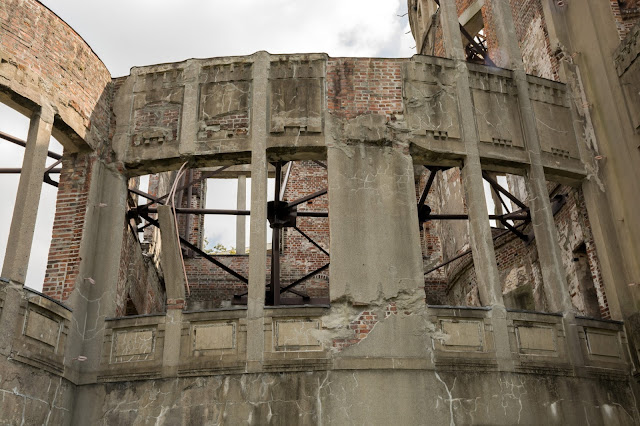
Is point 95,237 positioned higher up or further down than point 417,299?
higher up

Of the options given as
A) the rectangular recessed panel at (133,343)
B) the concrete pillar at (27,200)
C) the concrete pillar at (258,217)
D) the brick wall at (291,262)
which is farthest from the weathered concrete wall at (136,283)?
the concrete pillar at (258,217)

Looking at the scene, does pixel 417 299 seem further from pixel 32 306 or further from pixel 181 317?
pixel 32 306

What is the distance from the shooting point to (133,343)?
1016 cm

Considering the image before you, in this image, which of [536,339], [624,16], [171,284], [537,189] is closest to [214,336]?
[171,284]

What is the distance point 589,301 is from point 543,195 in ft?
7.68

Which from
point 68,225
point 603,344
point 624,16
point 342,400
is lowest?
point 342,400

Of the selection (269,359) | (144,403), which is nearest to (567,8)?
(269,359)

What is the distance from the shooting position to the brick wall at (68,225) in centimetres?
1046

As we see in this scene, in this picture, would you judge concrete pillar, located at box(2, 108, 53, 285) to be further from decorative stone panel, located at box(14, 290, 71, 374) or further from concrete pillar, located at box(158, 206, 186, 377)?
concrete pillar, located at box(158, 206, 186, 377)

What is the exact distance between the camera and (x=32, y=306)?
9.52 metres

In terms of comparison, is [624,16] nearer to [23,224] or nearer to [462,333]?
[462,333]

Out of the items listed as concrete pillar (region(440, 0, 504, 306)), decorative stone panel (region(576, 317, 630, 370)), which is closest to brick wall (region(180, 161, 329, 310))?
concrete pillar (region(440, 0, 504, 306))

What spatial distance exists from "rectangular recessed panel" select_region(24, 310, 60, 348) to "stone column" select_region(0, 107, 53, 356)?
0.86ft

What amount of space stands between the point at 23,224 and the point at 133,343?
2225 millimetres
